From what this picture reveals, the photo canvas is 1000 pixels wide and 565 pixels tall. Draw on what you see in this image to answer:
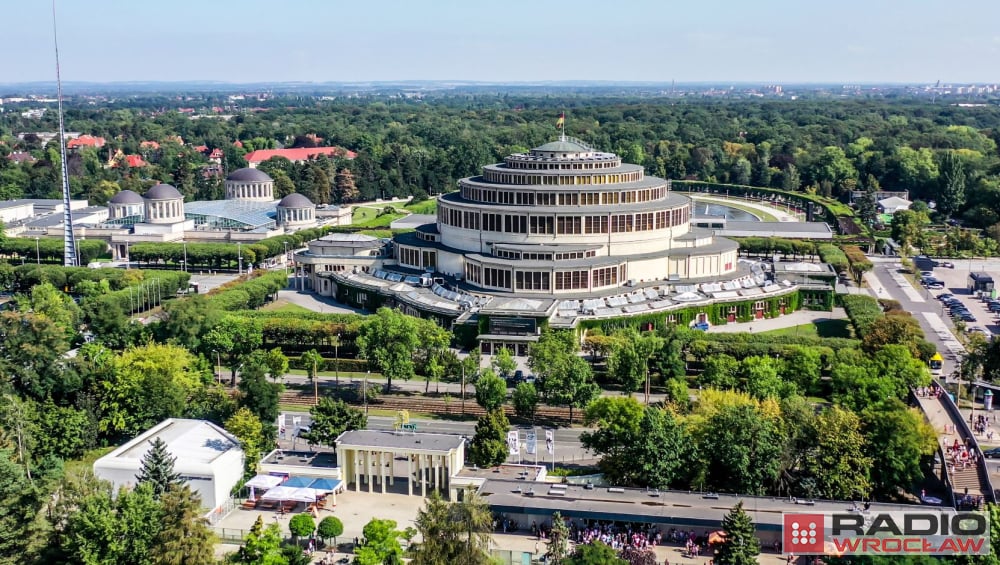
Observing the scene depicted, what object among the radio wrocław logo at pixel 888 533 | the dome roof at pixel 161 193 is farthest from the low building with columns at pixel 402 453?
the dome roof at pixel 161 193

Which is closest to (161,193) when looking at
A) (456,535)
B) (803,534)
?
(456,535)

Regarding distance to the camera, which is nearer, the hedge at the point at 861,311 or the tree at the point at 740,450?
the tree at the point at 740,450

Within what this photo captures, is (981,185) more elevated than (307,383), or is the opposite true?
(981,185)

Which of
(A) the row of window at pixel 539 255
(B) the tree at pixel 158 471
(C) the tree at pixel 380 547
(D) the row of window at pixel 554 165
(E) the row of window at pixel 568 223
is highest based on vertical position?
(D) the row of window at pixel 554 165

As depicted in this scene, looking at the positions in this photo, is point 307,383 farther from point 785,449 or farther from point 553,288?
point 785,449

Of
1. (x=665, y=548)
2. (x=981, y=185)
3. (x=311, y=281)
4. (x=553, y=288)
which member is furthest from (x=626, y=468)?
(x=981, y=185)

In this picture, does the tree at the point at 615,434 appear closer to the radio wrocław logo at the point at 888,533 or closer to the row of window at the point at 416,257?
the radio wrocław logo at the point at 888,533
